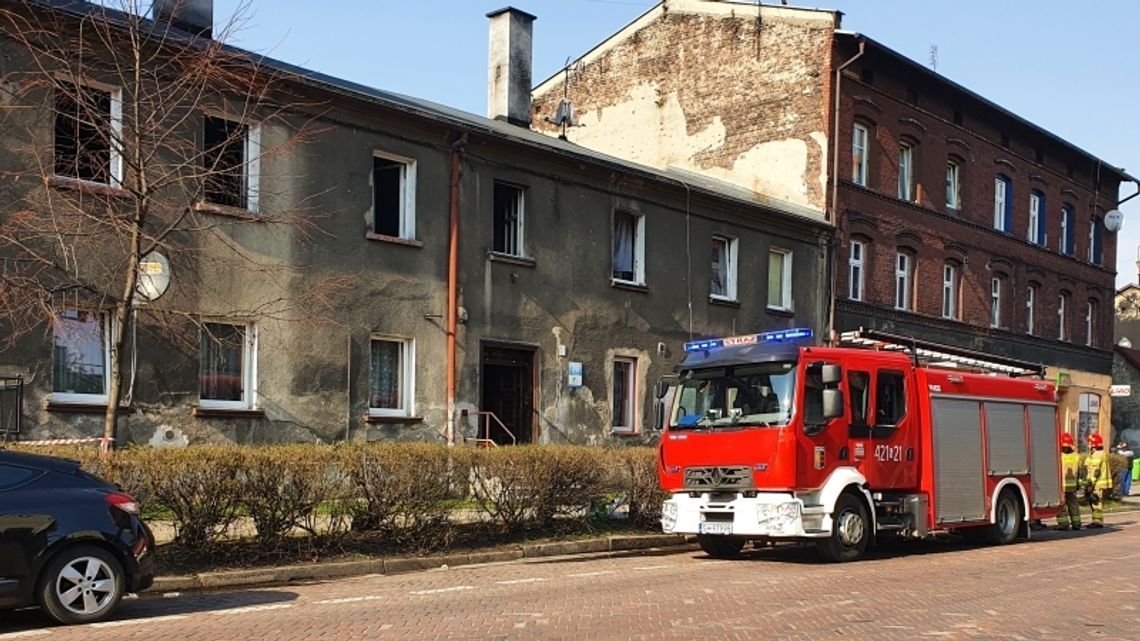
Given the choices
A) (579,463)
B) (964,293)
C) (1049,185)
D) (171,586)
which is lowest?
(171,586)

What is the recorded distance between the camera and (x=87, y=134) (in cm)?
1388

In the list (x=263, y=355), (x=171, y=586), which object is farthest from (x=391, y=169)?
(x=171, y=586)

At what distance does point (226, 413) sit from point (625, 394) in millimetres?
8924

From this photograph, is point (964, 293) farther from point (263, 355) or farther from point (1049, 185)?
point (263, 355)

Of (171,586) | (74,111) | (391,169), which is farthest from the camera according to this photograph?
(391,169)

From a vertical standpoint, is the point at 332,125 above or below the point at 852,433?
above

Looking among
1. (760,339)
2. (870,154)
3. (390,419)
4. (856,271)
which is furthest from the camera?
(870,154)

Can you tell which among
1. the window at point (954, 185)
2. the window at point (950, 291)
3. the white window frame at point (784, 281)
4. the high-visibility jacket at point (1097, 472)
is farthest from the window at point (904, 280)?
the high-visibility jacket at point (1097, 472)

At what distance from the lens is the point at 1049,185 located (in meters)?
36.4

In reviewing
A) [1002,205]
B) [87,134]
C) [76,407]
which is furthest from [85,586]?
[1002,205]

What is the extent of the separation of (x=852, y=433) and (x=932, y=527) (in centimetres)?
204

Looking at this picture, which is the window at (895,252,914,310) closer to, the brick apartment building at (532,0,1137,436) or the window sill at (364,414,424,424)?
the brick apartment building at (532,0,1137,436)

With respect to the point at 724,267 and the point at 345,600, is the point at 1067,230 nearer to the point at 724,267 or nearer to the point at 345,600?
the point at 724,267

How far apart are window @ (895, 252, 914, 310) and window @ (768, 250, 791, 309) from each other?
196 inches
